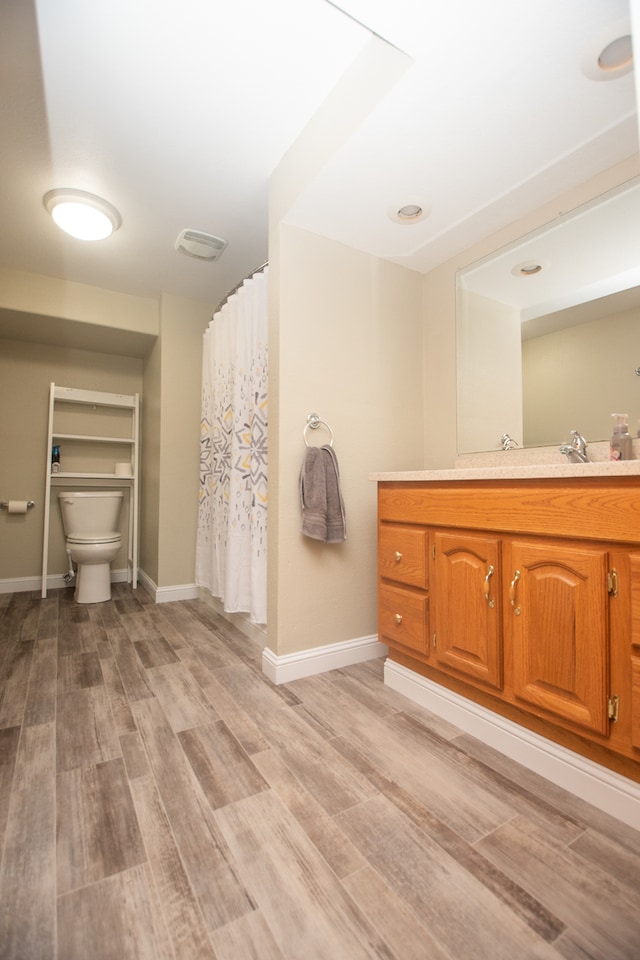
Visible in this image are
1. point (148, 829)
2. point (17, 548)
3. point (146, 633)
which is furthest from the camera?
point (17, 548)

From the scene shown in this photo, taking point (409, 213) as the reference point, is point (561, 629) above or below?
below

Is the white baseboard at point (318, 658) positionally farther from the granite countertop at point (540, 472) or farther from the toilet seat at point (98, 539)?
the toilet seat at point (98, 539)

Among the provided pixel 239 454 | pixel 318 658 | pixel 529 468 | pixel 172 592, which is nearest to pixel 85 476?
pixel 172 592

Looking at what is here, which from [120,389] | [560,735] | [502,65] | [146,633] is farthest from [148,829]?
[120,389]

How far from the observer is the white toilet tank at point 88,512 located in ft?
10.2

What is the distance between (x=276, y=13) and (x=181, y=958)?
2.20m

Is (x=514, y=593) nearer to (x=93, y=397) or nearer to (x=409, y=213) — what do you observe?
(x=409, y=213)

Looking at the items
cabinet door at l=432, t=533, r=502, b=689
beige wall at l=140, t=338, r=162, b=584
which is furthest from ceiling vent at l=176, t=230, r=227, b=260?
cabinet door at l=432, t=533, r=502, b=689

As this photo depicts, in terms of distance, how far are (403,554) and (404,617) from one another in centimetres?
24

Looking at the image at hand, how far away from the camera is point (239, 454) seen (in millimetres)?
2227

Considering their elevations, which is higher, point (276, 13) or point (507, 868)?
point (276, 13)

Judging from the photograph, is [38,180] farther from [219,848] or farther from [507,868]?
[507,868]

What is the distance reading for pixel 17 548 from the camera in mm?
3281

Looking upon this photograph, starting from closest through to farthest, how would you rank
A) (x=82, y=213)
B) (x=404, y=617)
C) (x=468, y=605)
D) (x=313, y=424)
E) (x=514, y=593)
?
(x=514, y=593) < (x=468, y=605) < (x=404, y=617) < (x=313, y=424) < (x=82, y=213)
